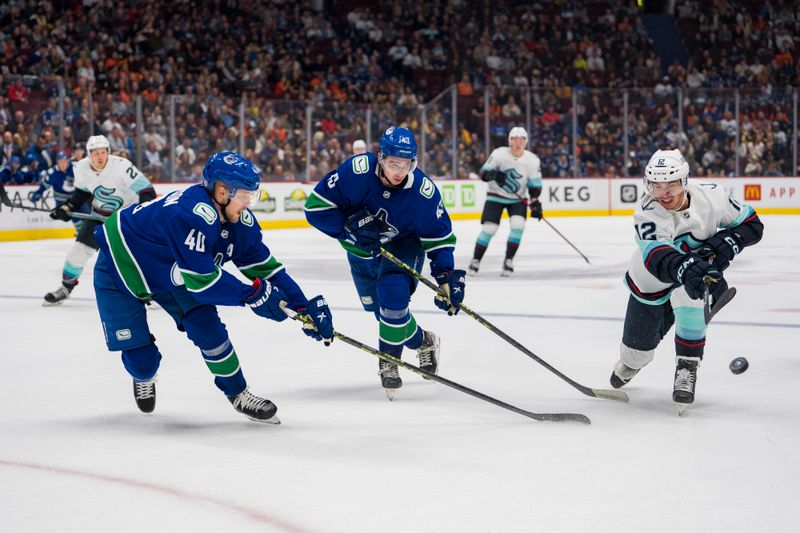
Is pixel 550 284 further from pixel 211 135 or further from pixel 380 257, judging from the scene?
pixel 211 135

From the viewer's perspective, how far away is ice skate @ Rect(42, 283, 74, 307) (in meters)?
7.24

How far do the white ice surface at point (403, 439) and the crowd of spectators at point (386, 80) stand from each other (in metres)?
7.19

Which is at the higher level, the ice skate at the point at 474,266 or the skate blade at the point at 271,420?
the skate blade at the point at 271,420

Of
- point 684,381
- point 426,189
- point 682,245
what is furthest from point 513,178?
point 684,381

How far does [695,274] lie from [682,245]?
40cm

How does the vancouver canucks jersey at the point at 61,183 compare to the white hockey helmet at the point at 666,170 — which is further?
the vancouver canucks jersey at the point at 61,183

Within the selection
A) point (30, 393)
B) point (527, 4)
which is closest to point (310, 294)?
point (30, 393)

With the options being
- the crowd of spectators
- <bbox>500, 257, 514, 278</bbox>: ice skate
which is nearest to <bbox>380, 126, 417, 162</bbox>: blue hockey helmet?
<bbox>500, 257, 514, 278</bbox>: ice skate

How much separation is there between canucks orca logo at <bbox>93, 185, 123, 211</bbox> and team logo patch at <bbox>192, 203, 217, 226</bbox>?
13.8 ft

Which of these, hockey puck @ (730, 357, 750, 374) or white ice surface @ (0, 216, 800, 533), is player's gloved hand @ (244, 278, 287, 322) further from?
hockey puck @ (730, 357, 750, 374)

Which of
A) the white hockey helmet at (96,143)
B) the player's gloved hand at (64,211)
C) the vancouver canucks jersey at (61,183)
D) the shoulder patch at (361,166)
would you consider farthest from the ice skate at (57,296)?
the shoulder patch at (361,166)

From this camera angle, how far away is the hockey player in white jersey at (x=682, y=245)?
146 inches

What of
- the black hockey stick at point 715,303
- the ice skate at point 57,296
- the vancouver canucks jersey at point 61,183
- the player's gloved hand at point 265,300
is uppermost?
the player's gloved hand at point 265,300

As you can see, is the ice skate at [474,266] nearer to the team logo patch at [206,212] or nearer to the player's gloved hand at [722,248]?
the player's gloved hand at [722,248]
